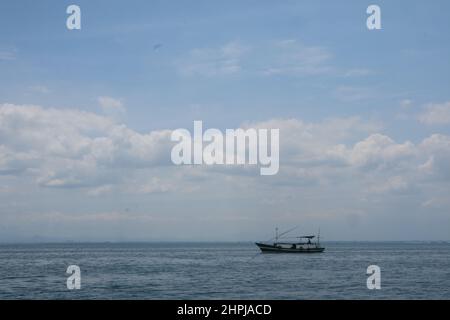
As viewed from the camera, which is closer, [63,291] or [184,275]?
[63,291]

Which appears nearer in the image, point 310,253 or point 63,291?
point 63,291

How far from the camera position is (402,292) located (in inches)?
2285

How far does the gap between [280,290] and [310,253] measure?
96919 mm
